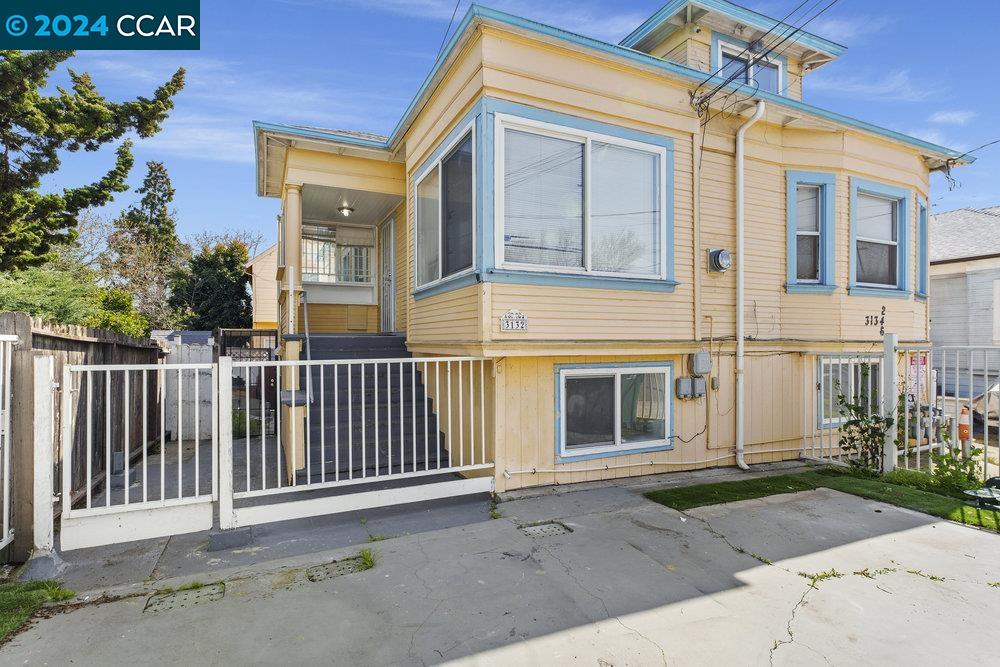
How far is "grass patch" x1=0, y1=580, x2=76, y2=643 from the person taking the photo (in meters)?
2.80

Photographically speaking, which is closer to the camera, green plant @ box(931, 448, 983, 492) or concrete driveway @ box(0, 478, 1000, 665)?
concrete driveway @ box(0, 478, 1000, 665)

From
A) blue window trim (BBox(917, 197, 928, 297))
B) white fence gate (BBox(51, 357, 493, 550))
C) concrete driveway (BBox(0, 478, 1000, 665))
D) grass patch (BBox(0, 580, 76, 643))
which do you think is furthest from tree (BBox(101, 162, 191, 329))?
blue window trim (BBox(917, 197, 928, 297))

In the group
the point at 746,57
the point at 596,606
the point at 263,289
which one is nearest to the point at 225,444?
the point at 596,606

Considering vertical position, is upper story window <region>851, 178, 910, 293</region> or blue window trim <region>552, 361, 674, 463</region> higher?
upper story window <region>851, 178, 910, 293</region>

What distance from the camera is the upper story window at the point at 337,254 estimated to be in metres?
9.97

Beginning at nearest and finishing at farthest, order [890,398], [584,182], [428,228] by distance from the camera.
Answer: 1. [584,182]
2. [890,398]
3. [428,228]

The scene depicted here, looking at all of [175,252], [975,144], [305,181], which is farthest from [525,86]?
[175,252]

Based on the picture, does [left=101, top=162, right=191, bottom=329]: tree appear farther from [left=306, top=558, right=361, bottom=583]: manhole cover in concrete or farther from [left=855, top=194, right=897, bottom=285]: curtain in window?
[left=855, top=194, right=897, bottom=285]: curtain in window

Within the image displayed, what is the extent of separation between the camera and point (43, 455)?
139 inches

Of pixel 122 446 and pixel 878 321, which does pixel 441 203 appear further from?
pixel 878 321

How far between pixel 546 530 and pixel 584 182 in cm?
352

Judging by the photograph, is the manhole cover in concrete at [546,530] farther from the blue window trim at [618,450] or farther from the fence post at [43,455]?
the fence post at [43,455]

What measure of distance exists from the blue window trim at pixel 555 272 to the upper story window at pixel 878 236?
3255 millimetres

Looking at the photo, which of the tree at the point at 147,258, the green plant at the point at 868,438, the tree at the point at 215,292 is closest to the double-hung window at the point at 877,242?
the green plant at the point at 868,438
